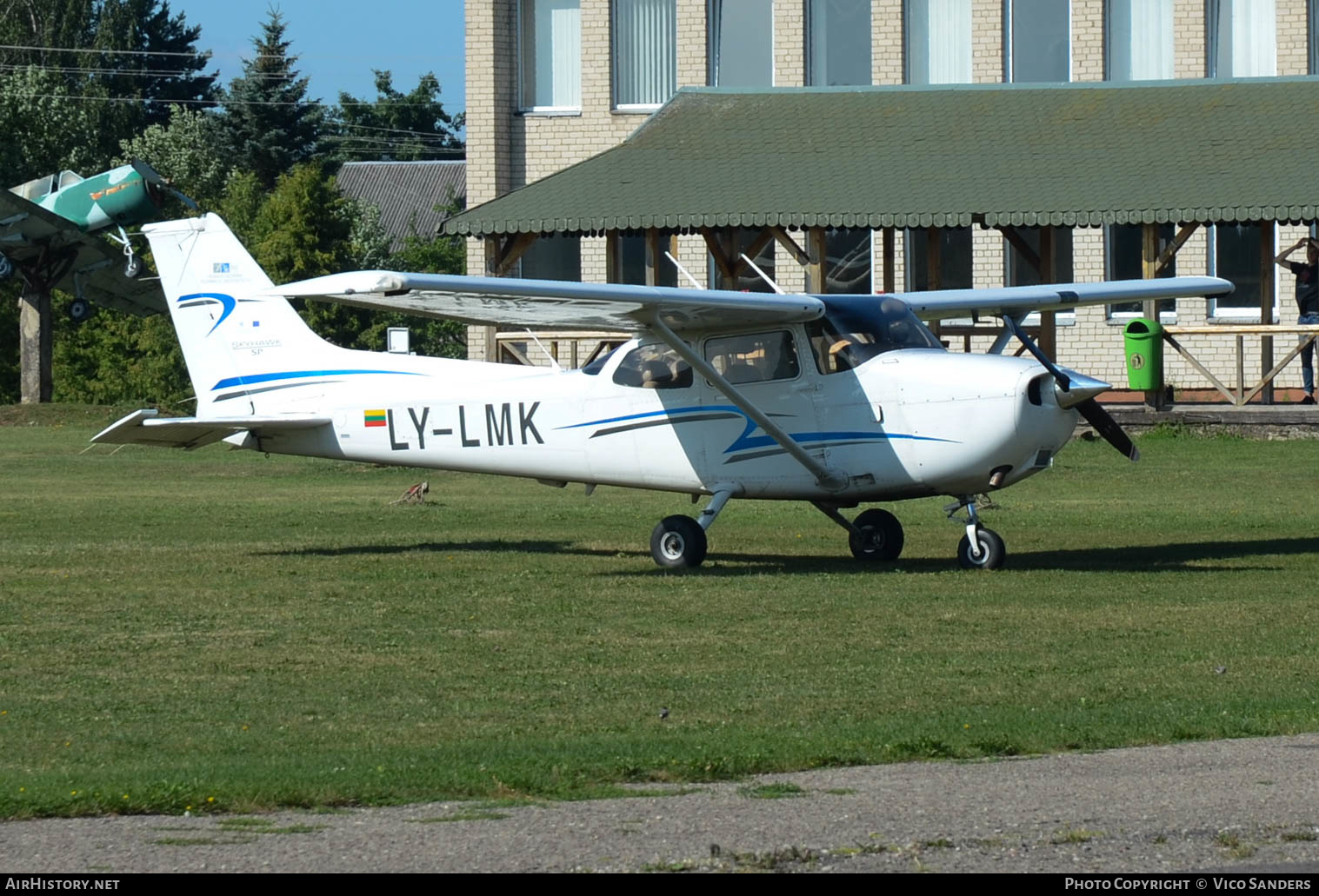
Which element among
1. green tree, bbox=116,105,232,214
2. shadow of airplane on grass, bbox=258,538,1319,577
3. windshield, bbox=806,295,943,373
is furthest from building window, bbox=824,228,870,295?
green tree, bbox=116,105,232,214

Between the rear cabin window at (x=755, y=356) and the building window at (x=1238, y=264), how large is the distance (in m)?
21.4

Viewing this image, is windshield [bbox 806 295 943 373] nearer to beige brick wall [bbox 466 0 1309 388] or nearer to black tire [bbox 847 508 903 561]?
black tire [bbox 847 508 903 561]

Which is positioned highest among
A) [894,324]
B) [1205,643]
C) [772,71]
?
[772,71]

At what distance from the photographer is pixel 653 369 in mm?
15883

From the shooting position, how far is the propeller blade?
1497 cm

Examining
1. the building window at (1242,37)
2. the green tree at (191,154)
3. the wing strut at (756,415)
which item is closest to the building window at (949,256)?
the building window at (1242,37)

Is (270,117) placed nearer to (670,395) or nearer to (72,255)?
(72,255)

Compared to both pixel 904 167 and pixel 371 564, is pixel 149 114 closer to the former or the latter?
pixel 904 167

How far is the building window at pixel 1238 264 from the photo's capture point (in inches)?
1364

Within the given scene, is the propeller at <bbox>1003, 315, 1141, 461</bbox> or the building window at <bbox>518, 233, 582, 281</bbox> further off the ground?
the building window at <bbox>518, 233, 582, 281</bbox>

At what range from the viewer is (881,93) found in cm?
3375

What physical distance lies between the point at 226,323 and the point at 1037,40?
76.2ft

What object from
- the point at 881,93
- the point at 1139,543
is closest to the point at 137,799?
the point at 1139,543

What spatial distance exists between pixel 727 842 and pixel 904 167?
25255mm
